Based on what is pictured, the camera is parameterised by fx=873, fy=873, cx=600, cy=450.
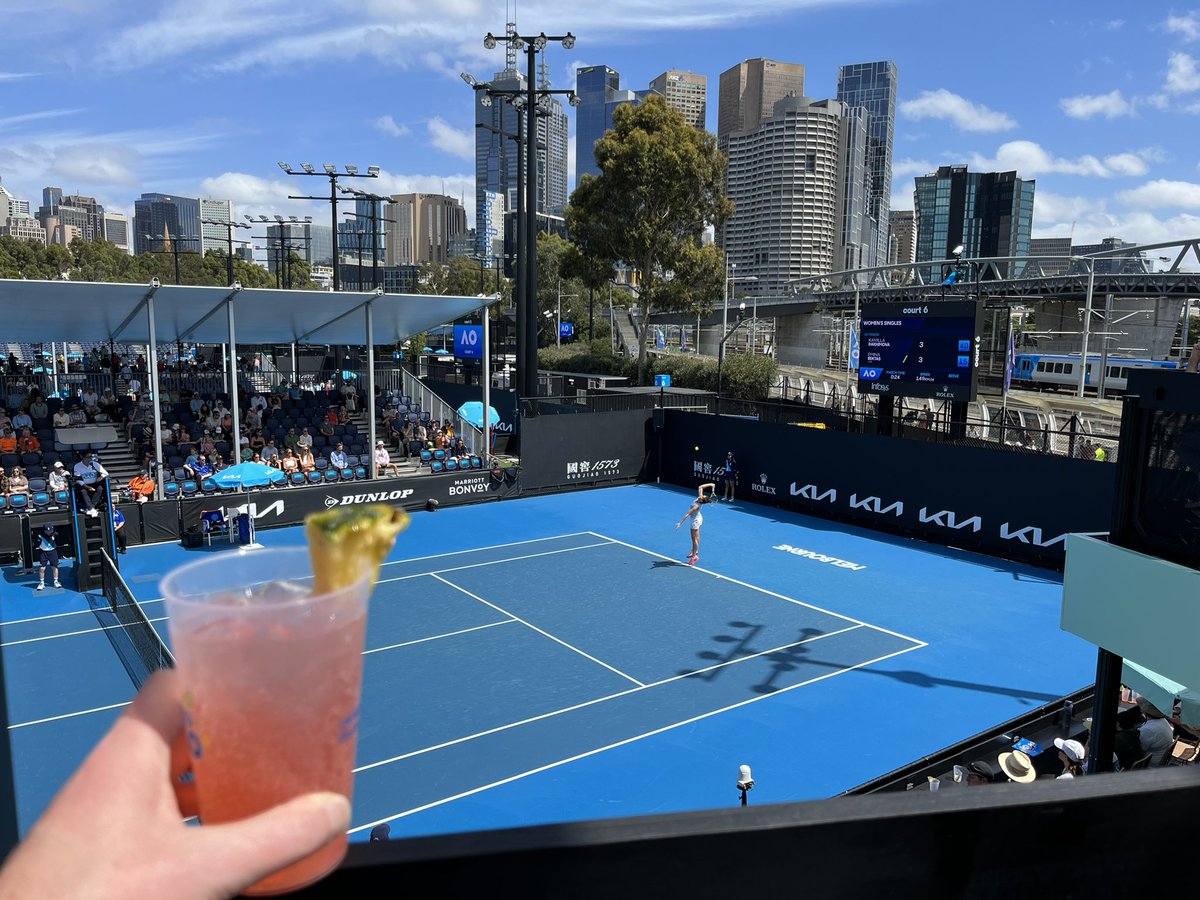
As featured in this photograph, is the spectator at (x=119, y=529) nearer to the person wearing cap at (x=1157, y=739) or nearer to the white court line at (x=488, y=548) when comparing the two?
the white court line at (x=488, y=548)

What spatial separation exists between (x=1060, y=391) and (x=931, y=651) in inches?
1785

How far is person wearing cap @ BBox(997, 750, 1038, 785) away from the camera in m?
8.23

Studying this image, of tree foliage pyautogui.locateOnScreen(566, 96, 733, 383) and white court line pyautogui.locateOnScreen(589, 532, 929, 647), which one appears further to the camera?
tree foliage pyautogui.locateOnScreen(566, 96, 733, 383)

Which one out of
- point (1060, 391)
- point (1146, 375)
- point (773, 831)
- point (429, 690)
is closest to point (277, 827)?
point (773, 831)

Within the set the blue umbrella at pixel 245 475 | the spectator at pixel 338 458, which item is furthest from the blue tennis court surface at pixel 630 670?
the spectator at pixel 338 458

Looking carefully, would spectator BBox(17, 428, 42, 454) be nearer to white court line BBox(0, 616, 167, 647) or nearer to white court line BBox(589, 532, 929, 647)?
white court line BBox(0, 616, 167, 647)

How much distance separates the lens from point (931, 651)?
566 inches

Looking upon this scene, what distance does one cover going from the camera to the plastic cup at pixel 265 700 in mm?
1069

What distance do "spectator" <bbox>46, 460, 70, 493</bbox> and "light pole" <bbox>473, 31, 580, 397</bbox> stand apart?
14728 mm

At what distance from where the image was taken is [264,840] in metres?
1.04

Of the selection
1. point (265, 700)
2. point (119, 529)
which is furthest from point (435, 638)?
point (265, 700)

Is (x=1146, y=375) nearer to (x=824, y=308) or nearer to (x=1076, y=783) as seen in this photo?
(x=1076, y=783)

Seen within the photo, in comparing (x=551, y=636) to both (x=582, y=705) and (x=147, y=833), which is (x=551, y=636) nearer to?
(x=582, y=705)

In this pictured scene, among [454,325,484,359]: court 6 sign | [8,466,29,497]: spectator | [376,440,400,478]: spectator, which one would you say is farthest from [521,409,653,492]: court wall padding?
[8,466,29,497]: spectator
